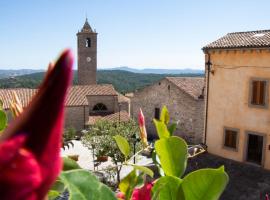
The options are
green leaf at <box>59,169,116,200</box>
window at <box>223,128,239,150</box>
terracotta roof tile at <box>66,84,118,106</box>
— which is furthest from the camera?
terracotta roof tile at <box>66,84,118,106</box>

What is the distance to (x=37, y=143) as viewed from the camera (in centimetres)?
27

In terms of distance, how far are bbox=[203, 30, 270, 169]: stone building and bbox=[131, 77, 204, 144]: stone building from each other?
500 centimetres

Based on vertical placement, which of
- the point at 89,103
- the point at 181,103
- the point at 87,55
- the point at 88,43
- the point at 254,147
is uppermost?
→ the point at 88,43

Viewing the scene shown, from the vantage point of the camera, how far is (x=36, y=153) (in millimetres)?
269

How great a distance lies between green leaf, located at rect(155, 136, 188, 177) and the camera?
822 mm

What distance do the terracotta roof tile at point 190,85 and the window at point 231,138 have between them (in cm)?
578

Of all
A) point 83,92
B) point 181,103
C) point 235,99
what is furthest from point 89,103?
point 235,99

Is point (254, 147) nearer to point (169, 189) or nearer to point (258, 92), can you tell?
point (258, 92)

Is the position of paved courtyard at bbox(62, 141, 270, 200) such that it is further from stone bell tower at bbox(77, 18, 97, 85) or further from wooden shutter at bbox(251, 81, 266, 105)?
stone bell tower at bbox(77, 18, 97, 85)

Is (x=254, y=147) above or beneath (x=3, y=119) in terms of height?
beneath

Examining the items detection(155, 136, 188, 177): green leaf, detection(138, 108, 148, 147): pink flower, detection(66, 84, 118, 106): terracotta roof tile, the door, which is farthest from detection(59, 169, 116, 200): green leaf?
detection(66, 84, 118, 106): terracotta roof tile

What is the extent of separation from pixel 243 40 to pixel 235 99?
2.00 metres

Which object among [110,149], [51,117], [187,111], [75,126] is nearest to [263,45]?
[110,149]

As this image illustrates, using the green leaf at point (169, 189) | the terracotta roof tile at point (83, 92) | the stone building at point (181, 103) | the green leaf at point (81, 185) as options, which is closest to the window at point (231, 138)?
the stone building at point (181, 103)
